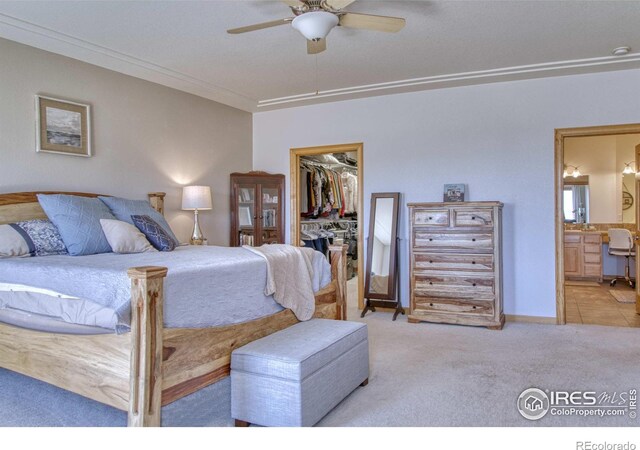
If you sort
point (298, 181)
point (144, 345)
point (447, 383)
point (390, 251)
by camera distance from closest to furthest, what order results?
point (144, 345) → point (447, 383) → point (390, 251) → point (298, 181)

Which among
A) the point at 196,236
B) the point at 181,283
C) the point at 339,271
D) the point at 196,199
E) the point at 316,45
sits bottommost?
the point at 339,271

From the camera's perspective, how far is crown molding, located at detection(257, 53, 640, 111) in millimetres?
3857

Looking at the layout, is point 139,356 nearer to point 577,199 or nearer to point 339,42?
point 339,42

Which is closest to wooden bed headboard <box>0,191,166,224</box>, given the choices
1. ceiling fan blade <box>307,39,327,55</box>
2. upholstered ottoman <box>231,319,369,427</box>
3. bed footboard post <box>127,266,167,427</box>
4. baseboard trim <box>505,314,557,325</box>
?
bed footboard post <box>127,266,167,427</box>

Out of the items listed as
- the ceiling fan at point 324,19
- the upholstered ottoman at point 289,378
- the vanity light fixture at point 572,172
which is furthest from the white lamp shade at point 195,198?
the vanity light fixture at point 572,172

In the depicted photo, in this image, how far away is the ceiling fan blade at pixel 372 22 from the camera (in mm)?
2447

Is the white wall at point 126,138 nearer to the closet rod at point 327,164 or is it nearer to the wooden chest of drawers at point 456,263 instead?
the closet rod at point 327,164

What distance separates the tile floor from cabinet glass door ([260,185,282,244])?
10.8ft

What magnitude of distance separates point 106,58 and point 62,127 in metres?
0.69

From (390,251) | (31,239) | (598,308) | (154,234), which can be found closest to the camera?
(31,239)

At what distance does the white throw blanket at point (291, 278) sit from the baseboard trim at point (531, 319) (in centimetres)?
248

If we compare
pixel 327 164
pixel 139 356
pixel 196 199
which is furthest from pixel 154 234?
pixel 327 164

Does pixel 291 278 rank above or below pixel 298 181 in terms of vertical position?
below

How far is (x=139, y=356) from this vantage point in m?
1.76
